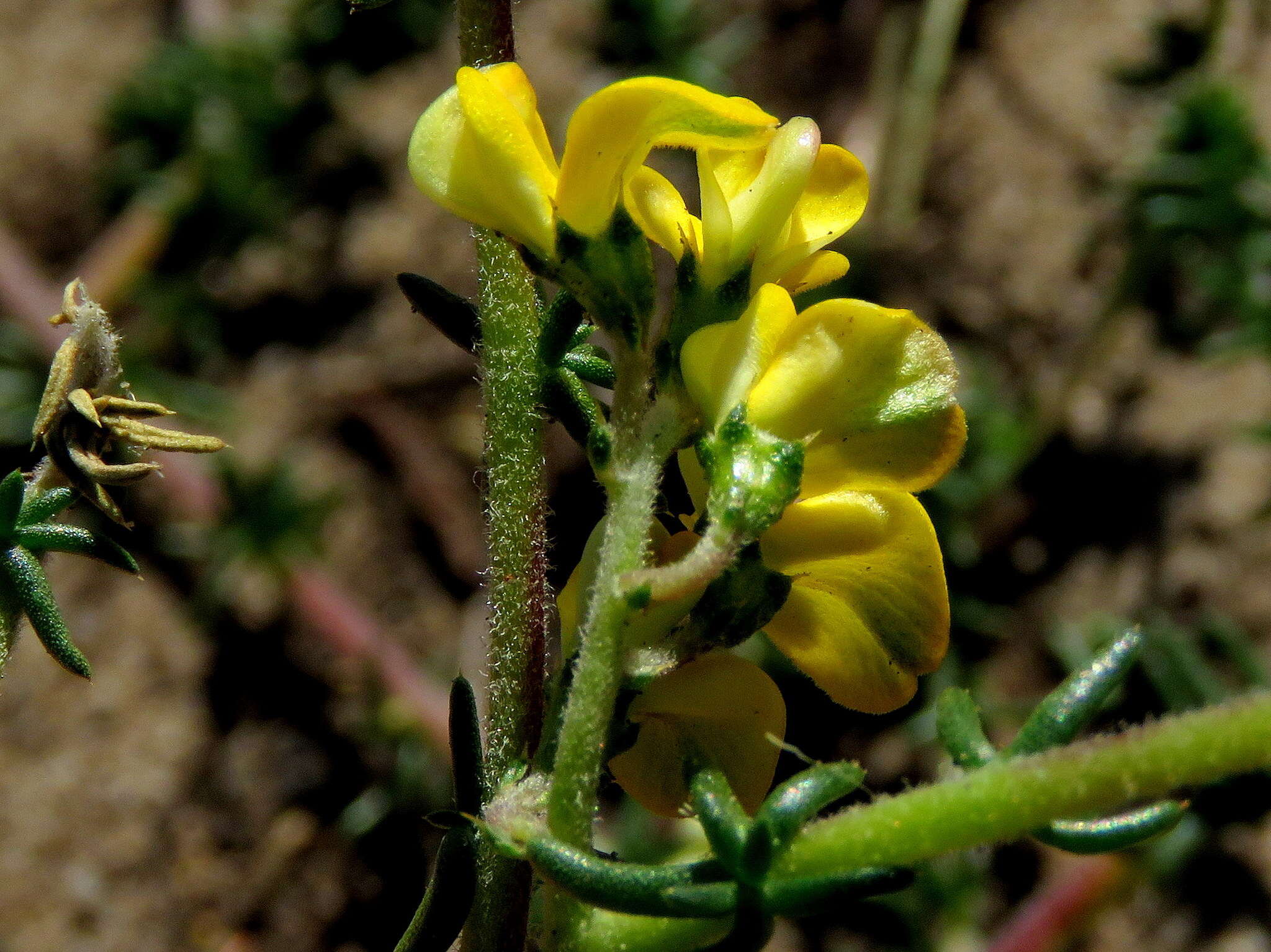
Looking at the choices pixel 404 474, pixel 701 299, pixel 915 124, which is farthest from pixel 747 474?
pixel 915 124

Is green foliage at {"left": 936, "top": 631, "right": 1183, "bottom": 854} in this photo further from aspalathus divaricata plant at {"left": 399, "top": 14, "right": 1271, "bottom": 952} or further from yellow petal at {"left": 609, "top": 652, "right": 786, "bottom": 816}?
yellow petal at {"left": 609, "top": 652, "right": 786, "bottom": 816}

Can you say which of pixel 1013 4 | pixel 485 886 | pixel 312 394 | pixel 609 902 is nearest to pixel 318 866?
pixel 312 394

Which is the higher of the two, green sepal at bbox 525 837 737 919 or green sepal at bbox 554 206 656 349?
green sepal at bbox 554 206 656 349

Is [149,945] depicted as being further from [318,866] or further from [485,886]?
[485,886]

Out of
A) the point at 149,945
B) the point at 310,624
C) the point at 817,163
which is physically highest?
the point at 817,163

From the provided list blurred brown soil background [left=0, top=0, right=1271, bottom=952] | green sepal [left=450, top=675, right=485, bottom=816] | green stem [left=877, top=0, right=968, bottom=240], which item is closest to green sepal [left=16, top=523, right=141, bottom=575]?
green sepal [left=450, top=675, right=485, bottom=816]

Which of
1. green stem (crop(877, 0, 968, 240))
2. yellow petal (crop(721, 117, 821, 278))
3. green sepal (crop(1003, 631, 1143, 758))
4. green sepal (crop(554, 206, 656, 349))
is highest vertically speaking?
→ yellow petal (crop(721, 117, 821, 278))

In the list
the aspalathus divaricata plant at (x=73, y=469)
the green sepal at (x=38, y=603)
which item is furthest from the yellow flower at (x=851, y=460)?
the green sepal at (x=38, y=603)
